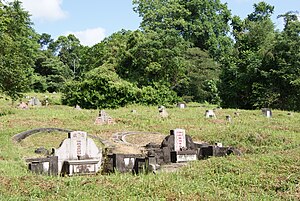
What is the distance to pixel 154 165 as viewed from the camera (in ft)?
31.8

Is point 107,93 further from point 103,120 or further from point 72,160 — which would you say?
point 72,160

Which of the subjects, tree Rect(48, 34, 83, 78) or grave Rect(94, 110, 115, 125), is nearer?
grave Rect(94, 110, 115, 125)

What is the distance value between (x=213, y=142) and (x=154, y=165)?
6.35 m

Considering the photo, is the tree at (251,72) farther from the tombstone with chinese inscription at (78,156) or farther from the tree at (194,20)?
the tombstone with chinese inscription at (78,156)

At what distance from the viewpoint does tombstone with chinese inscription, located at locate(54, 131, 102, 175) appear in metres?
10.8

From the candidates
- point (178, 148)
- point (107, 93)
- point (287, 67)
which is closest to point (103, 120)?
point (178, 148)

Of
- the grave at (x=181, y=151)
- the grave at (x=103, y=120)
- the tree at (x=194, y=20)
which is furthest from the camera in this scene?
the tree at (x=194, y=20)

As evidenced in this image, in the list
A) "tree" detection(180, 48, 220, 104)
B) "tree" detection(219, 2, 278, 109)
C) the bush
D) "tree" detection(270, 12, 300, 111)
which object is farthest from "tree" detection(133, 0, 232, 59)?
"tree" detection(270, 12, 300, 111)

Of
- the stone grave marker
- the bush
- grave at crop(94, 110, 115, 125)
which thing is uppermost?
the bush

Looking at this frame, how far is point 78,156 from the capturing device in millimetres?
11680

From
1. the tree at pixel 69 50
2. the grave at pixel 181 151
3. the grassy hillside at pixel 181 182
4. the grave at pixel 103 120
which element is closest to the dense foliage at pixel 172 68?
the grave at pixel 103 120

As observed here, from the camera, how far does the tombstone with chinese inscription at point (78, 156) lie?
35.6 feet

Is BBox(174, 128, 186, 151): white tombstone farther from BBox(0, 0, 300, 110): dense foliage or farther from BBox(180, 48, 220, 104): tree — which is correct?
BBox(180, 48, 220, 104): tree

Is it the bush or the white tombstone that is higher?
the bush
